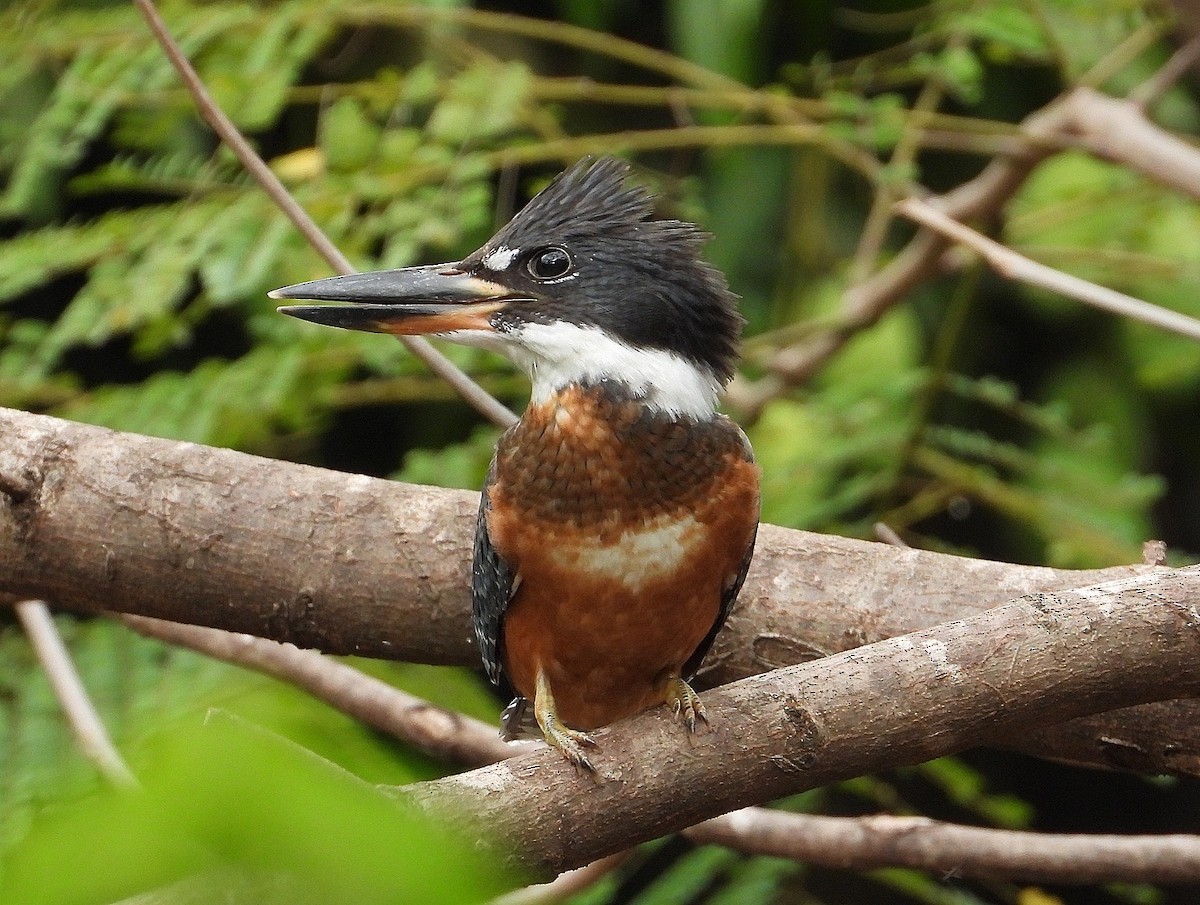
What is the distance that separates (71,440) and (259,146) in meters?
1.94

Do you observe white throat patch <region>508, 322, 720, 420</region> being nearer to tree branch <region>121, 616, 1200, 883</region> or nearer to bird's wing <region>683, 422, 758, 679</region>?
bird's wing <region>683, 422, 758, 679</region>

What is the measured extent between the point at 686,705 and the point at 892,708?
287mm

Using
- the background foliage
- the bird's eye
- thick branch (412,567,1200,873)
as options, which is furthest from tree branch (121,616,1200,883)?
the bird's eye

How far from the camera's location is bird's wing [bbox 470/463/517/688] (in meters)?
1.88

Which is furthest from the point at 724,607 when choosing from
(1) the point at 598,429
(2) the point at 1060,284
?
(2) the point at 1060,284

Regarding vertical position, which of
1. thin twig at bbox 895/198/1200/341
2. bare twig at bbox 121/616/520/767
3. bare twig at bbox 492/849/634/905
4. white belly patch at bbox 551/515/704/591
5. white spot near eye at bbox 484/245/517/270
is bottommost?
bare twig at bbox 492/849/634/905

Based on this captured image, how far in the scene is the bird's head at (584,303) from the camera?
6.13ft

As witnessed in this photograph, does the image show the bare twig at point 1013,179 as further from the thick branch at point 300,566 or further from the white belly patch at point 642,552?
the white belly patch at point 642,552

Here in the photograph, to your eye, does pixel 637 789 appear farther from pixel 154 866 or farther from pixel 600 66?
pixel 600 66

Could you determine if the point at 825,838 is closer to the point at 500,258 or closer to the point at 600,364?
the point at 600,364

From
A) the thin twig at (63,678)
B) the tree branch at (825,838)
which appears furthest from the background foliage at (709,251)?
the tree branch at (825,838)

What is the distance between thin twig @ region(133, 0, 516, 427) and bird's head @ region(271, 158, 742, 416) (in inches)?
11.9

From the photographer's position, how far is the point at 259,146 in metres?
3.82

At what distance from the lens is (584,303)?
6.16 ft
